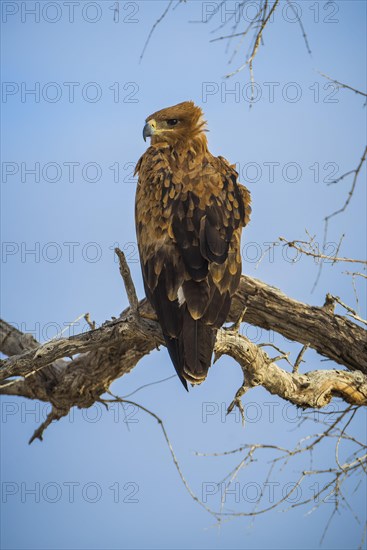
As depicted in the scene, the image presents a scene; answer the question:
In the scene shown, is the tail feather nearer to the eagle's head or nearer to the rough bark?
the rough bark

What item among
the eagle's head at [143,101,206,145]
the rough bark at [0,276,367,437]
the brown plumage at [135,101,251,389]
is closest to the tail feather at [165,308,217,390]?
the brown plumage at [135,101,251,389]

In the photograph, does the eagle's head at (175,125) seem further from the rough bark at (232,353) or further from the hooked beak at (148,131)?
the rough bark at (232,353)

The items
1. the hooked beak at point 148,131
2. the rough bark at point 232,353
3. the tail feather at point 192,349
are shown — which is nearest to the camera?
the tail feather at point 192,349

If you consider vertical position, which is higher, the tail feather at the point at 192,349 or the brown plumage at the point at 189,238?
the brown plumage at the point at 189,238

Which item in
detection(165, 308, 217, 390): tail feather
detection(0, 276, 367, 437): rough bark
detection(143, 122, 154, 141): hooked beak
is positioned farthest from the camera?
detection(143, 122, 154, 141): hooked beak

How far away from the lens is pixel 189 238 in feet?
15.7

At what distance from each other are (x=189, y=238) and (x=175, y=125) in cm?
126

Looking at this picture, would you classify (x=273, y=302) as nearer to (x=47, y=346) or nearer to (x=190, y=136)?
(x=190, y=136)

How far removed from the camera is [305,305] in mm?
6254

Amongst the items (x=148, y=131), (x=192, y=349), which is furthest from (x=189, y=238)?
(x=148, y=131)

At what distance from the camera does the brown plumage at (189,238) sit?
4.54 m

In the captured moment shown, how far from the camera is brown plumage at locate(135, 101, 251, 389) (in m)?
4.54

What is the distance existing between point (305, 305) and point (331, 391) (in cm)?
89

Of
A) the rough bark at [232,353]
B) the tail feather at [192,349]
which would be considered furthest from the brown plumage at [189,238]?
the rough bark at [232,353]
